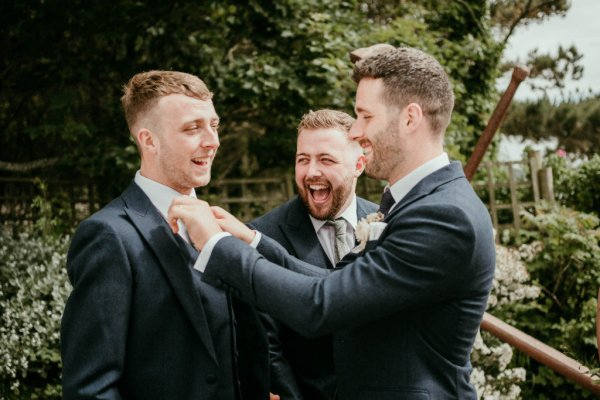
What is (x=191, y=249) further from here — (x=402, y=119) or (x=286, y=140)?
(x=286, y=140)

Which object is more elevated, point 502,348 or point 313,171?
point 313,171

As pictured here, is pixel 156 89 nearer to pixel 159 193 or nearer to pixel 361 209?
pixel 159 193

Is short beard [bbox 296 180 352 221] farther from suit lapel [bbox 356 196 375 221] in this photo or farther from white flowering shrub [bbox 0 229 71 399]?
white flowering shrub [bbox 0 229 71 399]

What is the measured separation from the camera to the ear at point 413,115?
1994 millimetres

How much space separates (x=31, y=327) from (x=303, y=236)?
9.74 feet

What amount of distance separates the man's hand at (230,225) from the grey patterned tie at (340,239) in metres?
0.81

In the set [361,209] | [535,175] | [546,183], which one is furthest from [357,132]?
[535,175]

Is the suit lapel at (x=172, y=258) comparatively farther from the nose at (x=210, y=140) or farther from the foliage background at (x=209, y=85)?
the foliage background at (x=209, y=85)

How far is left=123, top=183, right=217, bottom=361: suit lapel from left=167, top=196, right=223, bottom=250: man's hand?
0.12 metres

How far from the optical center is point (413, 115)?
2.00m

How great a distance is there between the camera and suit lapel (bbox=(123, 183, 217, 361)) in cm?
210

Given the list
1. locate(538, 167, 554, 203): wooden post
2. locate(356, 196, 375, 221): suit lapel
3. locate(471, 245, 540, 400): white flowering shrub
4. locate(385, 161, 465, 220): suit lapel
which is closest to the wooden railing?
locate(471, 245, 540, 400): white flowering shrub

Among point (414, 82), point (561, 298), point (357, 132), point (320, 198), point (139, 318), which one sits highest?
point (414, 82)

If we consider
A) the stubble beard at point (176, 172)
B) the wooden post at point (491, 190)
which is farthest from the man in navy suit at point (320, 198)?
the wooden post at point (491, 190)
